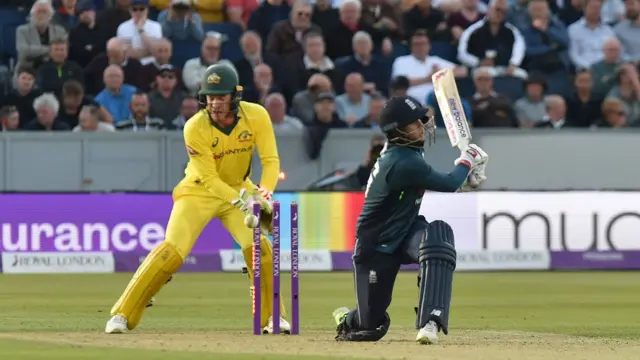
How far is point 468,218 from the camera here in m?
18.8

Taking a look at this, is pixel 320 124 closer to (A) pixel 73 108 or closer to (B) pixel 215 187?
(A) pixel 73 108

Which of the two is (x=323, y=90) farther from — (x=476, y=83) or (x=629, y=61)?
(x=629, y=61)

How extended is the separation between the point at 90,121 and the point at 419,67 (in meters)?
4.70

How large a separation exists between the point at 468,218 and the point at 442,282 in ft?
30.9

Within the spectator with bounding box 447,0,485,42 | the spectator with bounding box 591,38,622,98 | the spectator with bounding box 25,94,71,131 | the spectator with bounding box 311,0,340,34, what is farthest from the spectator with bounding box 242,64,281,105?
the spectator with bounding box 591,38,622,98

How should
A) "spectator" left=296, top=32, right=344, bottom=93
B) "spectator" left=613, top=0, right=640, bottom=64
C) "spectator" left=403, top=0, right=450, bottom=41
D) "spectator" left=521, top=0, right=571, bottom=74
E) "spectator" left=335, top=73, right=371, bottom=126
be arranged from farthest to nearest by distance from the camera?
"spectator" left=613, top=0, right=640, bottom=64
"spectator" left=403, top=0, right=450, bottom=41
"spectator" left=521, top=0, right=571, bottom=74
"spectator" left=296, top=32, right=344, bottom=93
"spectator" left=335, top=73, right=371, bottom=126

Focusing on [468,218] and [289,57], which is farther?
[289,57]

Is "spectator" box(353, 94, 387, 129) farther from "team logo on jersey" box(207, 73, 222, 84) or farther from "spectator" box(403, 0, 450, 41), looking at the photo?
"team logo on jersey" box(207, 73, 222, 84)

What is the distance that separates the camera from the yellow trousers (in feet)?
35.0

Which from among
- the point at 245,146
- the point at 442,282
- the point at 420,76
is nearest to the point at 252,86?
the point at 420,76

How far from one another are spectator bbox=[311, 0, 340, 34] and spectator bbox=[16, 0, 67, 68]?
364cm

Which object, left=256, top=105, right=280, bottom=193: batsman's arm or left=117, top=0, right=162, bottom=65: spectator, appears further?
left=117, top=0, right=162, bottom=65: spectator

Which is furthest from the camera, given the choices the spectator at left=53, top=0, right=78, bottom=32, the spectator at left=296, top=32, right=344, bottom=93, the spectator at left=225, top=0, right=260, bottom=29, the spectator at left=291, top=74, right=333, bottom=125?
the spectator at left=225, top=0, right=260, bottom=29

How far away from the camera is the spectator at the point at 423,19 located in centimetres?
2191
